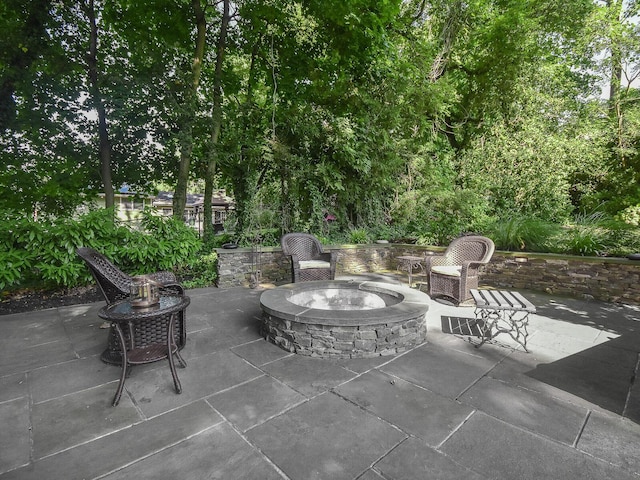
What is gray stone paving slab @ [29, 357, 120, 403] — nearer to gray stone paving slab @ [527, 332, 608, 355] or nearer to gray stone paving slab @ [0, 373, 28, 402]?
gray stone paving slab @ [0, 373, 28, 402]

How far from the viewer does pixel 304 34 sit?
848 cm


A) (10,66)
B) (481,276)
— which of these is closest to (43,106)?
(10,66)

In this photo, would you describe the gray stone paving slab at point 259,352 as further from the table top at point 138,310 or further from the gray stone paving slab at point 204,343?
the table top at point 138,310

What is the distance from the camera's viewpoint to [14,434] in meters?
1.81

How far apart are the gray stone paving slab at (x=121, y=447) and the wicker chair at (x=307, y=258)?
3369 mm

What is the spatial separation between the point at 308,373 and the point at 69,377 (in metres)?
1.89

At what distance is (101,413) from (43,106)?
273 inches

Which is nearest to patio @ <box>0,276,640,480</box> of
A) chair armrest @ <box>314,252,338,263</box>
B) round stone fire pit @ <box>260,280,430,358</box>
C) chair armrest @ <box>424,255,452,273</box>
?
round stone fire pit @ <box>260,280,430,358</box>

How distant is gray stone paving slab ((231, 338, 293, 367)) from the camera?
2807 mm

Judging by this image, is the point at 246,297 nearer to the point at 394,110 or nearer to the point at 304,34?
the point at 394,110

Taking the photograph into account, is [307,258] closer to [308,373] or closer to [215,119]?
[308,373]

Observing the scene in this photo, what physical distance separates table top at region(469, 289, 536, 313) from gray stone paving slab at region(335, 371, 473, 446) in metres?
1.27

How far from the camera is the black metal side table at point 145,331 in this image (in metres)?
2.22

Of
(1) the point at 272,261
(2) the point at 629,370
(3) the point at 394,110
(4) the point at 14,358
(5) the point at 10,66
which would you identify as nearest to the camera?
(2) the point at 629,370
